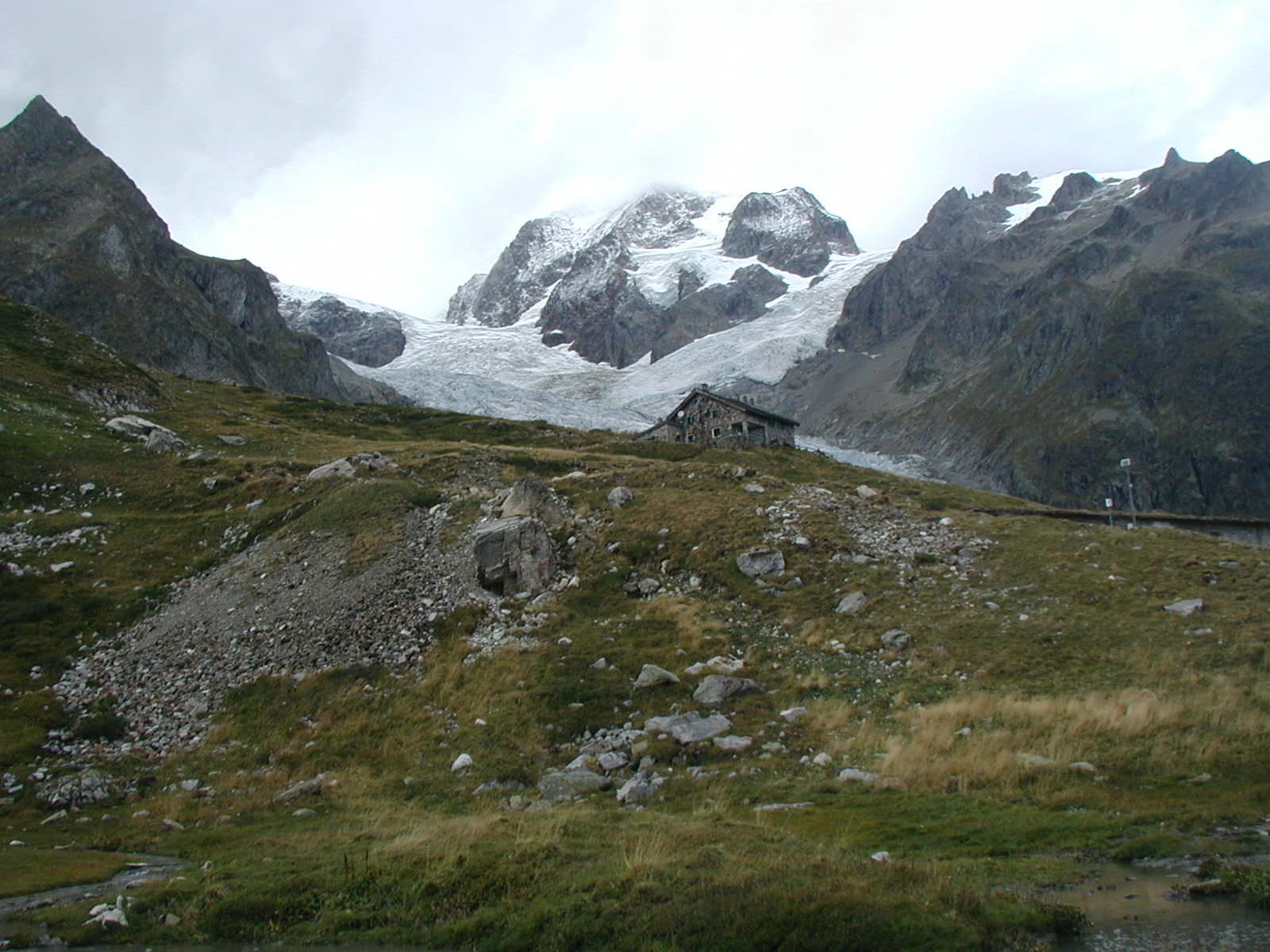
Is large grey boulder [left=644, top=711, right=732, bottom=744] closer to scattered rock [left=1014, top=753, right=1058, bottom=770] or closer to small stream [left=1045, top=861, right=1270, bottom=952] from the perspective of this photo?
scattered rock [left=1014, top=753, right=1058, bottom=770]

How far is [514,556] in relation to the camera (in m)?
33.7

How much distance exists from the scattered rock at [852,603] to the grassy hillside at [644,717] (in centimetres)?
44

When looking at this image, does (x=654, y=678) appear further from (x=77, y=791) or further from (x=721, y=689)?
(x=77, y=791)

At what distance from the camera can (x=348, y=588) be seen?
32.2 meters

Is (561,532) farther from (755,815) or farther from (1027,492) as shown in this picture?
(1027,492)

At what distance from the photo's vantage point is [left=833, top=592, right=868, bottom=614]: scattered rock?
1124 inches

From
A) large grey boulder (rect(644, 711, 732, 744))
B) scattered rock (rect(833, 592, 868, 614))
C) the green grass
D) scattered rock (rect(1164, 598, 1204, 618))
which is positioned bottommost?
the green grass

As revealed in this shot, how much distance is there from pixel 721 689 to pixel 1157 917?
13.9 metres

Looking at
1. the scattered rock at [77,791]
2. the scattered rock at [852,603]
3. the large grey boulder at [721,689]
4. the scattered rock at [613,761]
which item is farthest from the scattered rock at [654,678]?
the scattered rock at [77,791]

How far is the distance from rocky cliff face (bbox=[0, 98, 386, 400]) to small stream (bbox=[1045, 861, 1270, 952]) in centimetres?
15179

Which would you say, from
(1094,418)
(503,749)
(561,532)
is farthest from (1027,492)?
(503,749)

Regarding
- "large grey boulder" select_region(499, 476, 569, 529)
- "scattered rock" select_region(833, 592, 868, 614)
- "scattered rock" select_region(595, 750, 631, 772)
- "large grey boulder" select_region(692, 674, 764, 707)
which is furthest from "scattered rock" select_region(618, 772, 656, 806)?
"large grey boulder" select_region(499, 476, 569, 529)

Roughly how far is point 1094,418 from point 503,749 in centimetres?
20307

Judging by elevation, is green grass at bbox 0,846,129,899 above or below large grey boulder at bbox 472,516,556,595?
below
